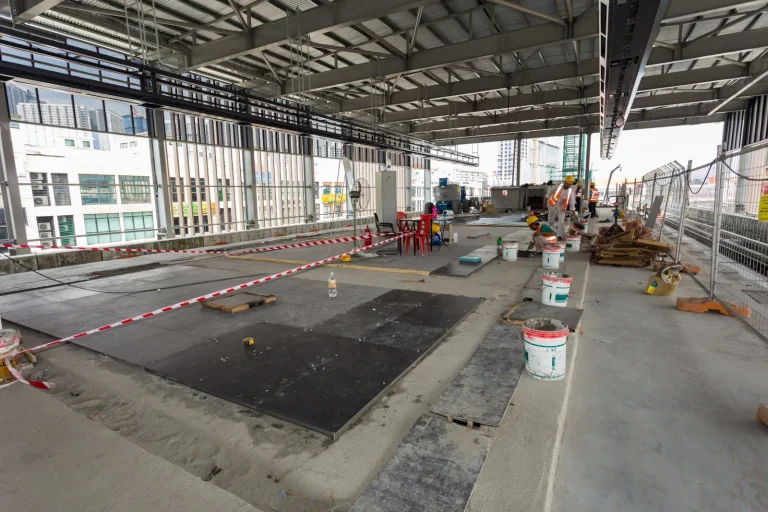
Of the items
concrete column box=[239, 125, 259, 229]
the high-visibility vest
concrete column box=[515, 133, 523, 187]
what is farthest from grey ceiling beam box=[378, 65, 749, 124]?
concrete column box=[515, 133, 523, 187]

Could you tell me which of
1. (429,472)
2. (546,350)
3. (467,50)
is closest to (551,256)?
(546,350)

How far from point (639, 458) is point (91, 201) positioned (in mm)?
25280

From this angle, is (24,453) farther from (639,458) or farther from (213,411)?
(639,458)

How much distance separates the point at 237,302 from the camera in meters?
6.06

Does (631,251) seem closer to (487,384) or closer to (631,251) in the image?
(631,251)

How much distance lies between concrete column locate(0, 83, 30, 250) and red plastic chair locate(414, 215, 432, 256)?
10.8 meters

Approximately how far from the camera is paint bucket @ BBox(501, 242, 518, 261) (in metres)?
9.36

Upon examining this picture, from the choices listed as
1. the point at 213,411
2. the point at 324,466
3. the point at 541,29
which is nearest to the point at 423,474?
the point at 324,466

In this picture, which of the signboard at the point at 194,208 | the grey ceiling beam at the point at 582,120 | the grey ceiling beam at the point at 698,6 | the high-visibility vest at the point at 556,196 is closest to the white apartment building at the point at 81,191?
the signboard at the point at 194,208

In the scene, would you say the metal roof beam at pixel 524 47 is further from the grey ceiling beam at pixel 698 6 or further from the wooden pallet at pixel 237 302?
the wooden pallet at pixel 237 302

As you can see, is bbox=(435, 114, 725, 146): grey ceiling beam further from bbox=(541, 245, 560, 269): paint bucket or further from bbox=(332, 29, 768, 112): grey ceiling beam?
bbox=(541, 245, 560, 269): paint bucket

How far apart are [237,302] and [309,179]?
15.6 meters

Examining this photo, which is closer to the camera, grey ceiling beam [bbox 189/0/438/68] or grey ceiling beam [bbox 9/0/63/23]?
grey ceiling beam [bbox 9/0/63/23]

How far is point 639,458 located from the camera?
2.52m
